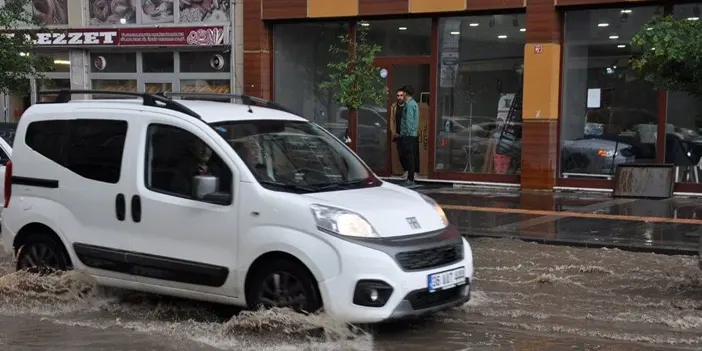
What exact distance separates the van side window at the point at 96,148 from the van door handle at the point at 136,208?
0.27m

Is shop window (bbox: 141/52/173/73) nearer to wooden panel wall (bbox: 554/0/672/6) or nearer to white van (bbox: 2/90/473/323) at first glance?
wooden panel wall (bbox: 554/0/672/6)

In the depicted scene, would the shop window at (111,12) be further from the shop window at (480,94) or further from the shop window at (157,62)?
the shop window at (480,94)

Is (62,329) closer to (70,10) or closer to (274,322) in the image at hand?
(274,322)

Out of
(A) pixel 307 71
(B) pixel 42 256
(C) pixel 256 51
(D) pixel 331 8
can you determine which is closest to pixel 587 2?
(D) pixel 331 8

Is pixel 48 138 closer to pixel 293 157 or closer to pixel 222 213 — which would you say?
pixel 222 213

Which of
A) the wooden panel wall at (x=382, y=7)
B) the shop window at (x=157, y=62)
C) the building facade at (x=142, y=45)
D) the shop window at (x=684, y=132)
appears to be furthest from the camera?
the shop window at (x=157, y=62)

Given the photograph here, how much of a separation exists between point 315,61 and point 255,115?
11.2m

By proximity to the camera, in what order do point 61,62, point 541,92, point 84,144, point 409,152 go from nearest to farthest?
point 84,144 → point 541,92 → point 409,152 → point 61,62

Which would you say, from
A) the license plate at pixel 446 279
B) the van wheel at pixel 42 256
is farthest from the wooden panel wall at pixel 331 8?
the license plate at pixel 446 279

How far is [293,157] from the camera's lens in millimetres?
6391

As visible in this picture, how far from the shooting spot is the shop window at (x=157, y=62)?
738 inches

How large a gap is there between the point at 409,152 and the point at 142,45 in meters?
7.38

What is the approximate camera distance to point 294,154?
6434 mm

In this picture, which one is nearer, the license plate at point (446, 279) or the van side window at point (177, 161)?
the license plate at point (446, 279)
